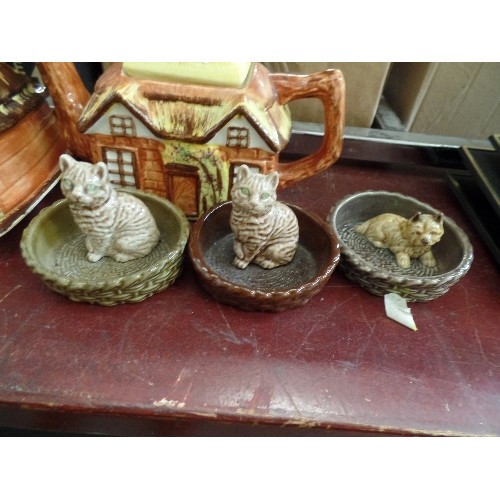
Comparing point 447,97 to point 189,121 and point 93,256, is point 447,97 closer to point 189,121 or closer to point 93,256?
point 189,121

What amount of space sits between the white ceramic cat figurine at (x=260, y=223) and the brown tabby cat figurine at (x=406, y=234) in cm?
27

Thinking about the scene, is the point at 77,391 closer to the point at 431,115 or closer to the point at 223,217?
the point at 223,217

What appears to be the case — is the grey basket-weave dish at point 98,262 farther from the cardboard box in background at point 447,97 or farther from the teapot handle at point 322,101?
the cardboard box in background at point 447,97

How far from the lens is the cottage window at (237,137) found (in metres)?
1.06

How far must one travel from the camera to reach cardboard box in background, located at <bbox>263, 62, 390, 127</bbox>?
146cm

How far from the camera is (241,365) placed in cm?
97

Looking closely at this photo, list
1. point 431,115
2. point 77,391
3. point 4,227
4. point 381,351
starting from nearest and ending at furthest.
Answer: point 77,391 → point 381,351 → point 4,227 → point 431,115

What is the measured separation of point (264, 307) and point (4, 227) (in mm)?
719

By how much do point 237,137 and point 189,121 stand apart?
0.13 meters

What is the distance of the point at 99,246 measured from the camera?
108 centimetres

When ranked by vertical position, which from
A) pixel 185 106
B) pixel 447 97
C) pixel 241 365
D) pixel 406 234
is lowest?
pixel 241 365

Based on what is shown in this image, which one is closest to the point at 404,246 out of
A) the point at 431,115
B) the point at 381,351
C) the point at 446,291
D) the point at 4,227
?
the point at 446,291

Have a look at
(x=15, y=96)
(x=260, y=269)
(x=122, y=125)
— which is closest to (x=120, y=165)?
(x=122, y=125)

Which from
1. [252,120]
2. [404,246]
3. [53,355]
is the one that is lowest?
[53,355]
